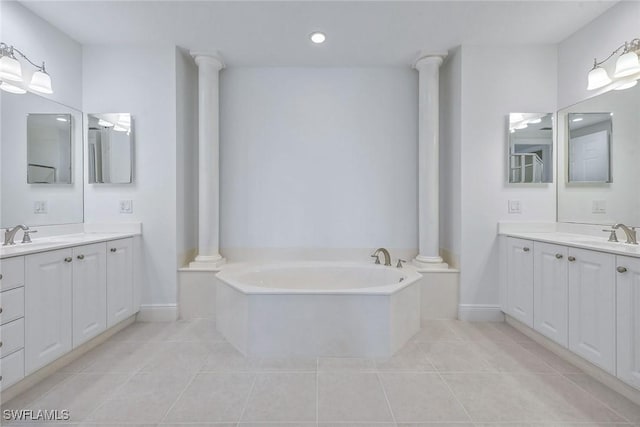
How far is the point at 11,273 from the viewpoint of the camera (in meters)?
1.46

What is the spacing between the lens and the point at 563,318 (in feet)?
6.11

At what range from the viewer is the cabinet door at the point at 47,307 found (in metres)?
1.56

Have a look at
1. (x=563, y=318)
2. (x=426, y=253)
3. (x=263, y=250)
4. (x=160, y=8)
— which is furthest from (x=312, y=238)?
(x=160, y=8)

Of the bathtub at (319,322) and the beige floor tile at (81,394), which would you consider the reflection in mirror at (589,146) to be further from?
the beige floor tile at (81,394)

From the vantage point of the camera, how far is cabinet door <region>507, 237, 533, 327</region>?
85.7 inches

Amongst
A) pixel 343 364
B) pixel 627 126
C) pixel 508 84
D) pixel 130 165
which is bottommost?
pixel 343 364

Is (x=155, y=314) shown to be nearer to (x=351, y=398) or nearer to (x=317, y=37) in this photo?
(x=351, y=398)

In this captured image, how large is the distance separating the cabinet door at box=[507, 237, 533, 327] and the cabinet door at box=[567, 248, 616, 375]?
1.20 ft

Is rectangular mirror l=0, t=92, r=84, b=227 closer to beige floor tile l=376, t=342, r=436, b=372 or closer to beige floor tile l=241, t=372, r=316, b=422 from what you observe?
beige floor tile l=241, t=372, r=316, b=422

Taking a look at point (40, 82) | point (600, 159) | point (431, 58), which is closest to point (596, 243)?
point (600, 159)

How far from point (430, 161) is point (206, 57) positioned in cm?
233

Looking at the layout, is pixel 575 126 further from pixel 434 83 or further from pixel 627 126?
pixel 434 83

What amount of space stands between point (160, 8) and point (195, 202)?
1.62m

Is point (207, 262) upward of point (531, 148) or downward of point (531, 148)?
downward
